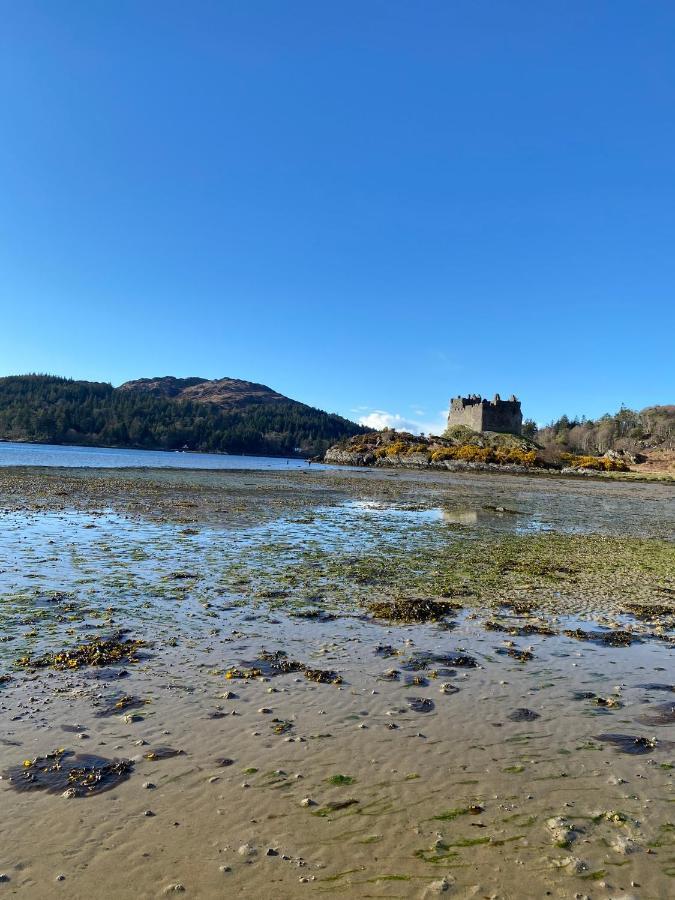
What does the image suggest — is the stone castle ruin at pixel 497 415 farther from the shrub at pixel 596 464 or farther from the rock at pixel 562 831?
the rock at pixel 562 831

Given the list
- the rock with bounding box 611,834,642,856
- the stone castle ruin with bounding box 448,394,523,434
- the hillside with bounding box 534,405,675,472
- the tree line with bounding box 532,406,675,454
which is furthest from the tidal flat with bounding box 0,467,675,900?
the tree line with bounding box 532,406,675,454

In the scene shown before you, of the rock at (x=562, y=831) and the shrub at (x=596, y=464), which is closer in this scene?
the rock at (x=562, y=831)

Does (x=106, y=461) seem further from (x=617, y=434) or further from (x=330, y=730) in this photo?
(x=617, y=434)

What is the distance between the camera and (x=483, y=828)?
190 inches

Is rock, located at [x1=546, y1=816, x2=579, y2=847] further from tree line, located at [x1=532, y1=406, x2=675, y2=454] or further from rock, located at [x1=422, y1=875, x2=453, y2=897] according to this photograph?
tree line, located at [x1=532, y1=406, x2=675, y2=454]

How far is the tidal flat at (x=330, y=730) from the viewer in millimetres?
4348

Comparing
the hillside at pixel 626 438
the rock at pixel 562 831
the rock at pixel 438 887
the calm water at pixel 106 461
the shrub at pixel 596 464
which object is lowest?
the rock at pixel 562 831

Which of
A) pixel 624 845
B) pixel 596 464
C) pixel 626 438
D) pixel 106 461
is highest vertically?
pixel 626 438

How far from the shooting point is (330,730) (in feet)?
21.4

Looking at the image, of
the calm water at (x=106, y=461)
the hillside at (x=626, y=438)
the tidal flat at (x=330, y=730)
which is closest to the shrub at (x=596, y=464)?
the hillside at (x=626, y=438)

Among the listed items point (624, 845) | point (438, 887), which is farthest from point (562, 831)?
point (438, 887)

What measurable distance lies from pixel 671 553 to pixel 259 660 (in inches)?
717

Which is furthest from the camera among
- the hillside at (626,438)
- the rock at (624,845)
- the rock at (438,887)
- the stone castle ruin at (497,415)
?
the stone castle ruin at (497,415)

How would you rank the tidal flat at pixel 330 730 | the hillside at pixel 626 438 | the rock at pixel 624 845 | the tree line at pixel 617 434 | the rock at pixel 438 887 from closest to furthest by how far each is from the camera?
the rock at pixel 438 887, the tidal flat at pixel 330 730, the rock at pixel 624 845, the hillside at pixel 626 438, the tree line at pixel 617 434
